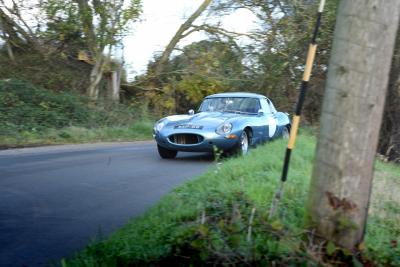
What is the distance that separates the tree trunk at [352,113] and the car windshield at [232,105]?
8555mm

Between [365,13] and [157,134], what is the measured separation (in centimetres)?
785

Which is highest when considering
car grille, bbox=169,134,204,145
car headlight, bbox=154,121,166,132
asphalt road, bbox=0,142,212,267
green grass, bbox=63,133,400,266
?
car headlight, bbox=154,121,166,132

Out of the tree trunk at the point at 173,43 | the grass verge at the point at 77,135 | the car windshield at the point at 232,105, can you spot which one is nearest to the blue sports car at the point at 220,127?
the car windshield at the point at 232,105

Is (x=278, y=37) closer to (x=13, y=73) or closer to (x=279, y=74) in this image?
(x=279, y=74)

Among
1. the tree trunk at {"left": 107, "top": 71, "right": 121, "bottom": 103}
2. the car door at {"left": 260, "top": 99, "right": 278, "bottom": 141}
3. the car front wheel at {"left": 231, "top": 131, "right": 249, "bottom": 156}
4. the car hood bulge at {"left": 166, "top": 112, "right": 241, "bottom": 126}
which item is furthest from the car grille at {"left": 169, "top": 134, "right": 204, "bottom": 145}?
the tree trunk at {"left": 107, "top": 71, "right": 121, "bottom": 103}

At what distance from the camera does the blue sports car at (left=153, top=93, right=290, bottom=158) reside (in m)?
10.9

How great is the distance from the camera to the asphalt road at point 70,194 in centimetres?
511

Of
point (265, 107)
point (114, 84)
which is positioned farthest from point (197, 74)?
point (265, 107)

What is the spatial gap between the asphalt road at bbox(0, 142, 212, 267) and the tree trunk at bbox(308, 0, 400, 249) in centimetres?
224

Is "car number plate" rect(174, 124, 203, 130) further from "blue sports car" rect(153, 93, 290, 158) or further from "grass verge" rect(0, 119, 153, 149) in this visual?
"grass verge" rect(0, 119, 153, 149)

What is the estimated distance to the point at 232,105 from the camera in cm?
1266

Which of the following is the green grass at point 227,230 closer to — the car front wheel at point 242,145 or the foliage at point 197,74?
the car front wheel at point 242,145

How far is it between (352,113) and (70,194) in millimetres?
4628

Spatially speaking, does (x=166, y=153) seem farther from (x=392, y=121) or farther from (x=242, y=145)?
(x=392, y=121)
